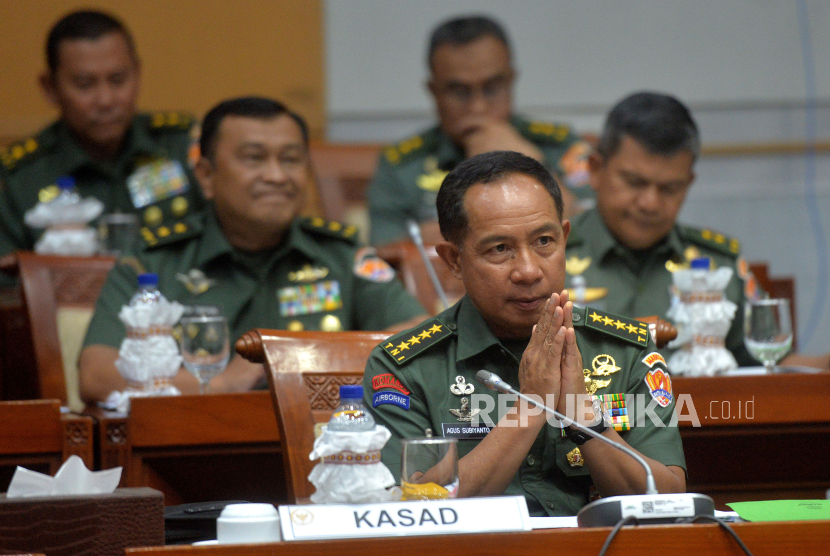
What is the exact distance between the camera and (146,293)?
105 inches

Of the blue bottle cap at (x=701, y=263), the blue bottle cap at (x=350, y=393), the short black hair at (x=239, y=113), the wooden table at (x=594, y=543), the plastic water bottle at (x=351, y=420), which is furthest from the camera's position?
the short black hair at (x=239, y=113)

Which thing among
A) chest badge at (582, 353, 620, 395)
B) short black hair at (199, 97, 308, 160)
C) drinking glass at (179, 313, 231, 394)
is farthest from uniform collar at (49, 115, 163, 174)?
chest badge at (582, 353, 620, 395)

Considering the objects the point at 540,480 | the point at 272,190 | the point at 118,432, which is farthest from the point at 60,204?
the point at 540,480

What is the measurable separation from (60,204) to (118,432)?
5.09 feet

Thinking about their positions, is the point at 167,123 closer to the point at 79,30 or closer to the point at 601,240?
the point at 79,30

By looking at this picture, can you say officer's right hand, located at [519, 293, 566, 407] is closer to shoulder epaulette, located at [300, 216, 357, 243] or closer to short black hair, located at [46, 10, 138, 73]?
shoulder epaulette, located at [300, 216, 357, 243]

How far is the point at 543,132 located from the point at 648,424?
254cm

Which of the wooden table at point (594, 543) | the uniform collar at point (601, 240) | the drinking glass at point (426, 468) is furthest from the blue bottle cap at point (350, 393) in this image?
the uniform collar at point (601, 240)

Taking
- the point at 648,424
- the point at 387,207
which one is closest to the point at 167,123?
the point at 387,207

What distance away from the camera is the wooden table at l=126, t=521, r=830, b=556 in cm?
130

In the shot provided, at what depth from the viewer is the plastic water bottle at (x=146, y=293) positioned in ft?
8.72

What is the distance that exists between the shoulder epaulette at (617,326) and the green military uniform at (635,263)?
1.19m

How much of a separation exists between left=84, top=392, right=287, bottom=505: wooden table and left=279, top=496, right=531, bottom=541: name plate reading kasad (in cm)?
110

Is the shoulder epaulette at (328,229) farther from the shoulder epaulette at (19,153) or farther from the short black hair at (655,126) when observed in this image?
the shoulder epaulette at (19,153)
